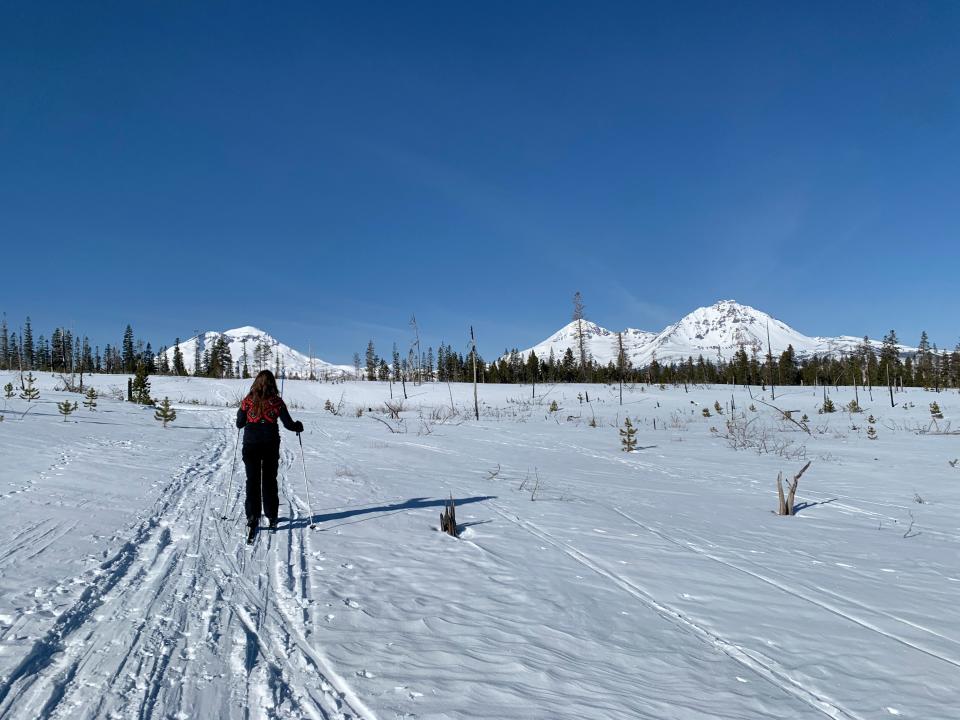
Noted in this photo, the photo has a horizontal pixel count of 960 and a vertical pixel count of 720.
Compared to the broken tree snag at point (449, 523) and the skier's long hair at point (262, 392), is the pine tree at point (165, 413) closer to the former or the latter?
the skier's long hair at point (262, 392)

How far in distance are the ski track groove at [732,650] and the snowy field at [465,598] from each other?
2cm

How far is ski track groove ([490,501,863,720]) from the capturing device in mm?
2891

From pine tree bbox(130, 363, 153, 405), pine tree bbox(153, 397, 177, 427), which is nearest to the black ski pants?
pine tree bbox(153, 397, 177, 427)

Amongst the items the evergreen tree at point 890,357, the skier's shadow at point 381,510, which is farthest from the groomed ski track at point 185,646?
the evergreen tree at point 890,357

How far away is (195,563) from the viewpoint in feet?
15.2

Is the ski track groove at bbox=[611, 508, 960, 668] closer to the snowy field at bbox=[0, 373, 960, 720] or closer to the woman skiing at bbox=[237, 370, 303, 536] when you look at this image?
the snowy field at bbox=[0, 373, 960, 720]

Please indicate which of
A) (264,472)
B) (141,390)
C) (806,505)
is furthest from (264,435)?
(141,390)

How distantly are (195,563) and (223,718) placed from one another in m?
2.57

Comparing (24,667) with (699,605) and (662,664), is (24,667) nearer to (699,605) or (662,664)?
(662,664)

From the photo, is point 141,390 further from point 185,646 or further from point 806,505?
point 806,505

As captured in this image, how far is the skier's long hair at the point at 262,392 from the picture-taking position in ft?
21.1

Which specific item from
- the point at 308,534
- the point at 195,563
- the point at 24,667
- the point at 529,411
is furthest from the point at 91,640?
the point at 529,411

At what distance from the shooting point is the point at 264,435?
6414 mm

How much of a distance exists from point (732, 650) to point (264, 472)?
17.4 feet
